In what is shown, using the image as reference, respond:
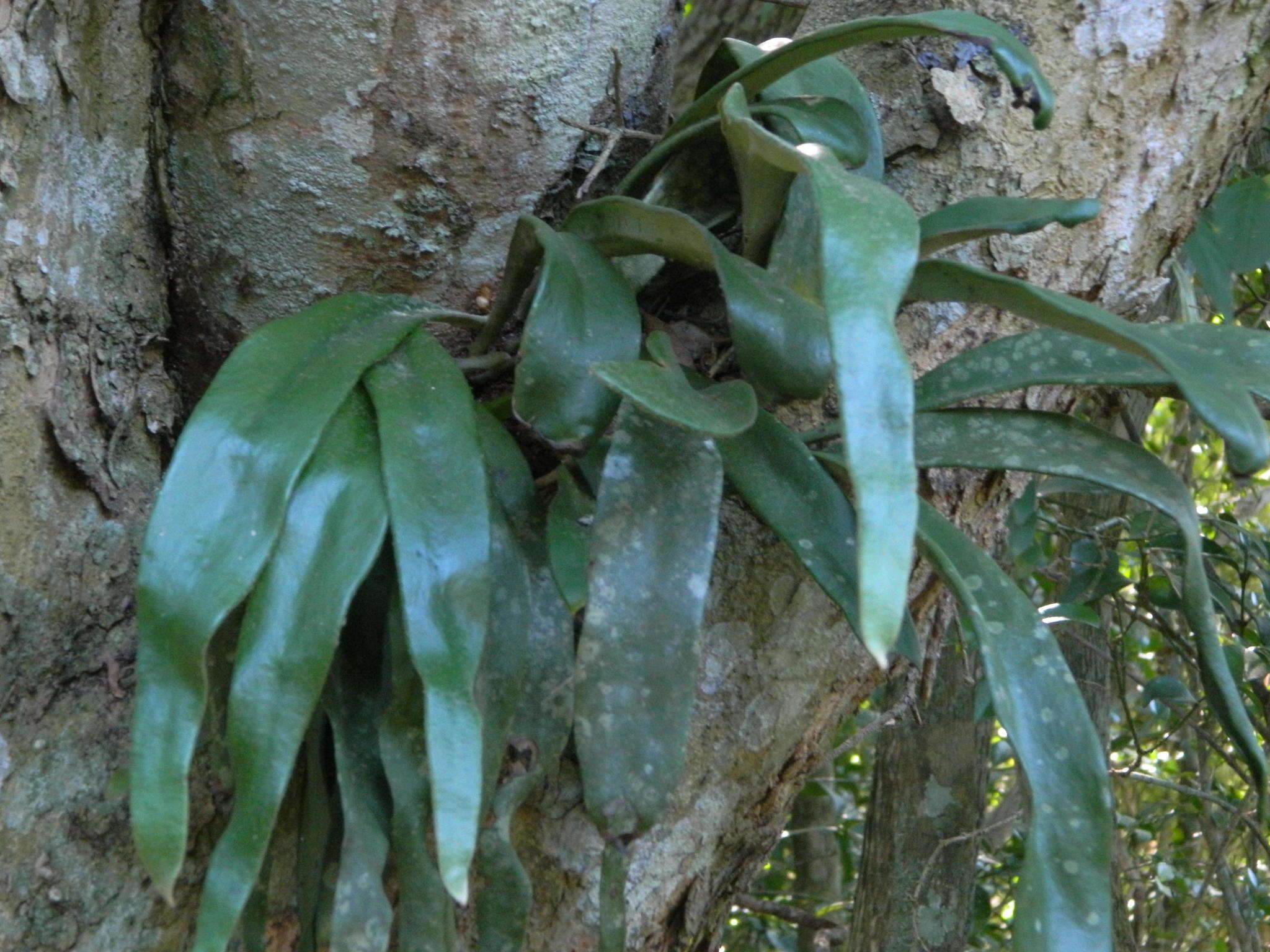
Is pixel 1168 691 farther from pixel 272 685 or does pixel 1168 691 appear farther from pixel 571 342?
pixel 272 685

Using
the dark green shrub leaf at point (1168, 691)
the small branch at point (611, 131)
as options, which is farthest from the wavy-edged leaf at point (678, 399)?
the dark green shrub leaf at point (1168, 691)

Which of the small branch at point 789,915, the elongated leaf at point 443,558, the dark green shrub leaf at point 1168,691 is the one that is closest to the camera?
the elongated leaf at point 443,558

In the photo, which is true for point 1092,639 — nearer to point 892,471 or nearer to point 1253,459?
point 1253,459

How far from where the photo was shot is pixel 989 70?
834 mm

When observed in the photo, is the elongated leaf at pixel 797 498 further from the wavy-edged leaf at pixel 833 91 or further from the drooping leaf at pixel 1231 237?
the drooping leaf at pixel 1231 237

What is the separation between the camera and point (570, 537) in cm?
67

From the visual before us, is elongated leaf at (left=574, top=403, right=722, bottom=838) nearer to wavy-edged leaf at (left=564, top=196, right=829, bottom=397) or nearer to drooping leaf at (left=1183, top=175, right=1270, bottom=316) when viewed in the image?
wavy-edged leaf at (left=564, top=196, right=829, bottom=397)

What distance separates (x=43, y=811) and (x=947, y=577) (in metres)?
0.55

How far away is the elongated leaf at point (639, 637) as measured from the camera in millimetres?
603

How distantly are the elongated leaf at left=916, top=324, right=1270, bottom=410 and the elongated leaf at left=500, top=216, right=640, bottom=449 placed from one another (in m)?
0.21

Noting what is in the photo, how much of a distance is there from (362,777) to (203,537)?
169mm

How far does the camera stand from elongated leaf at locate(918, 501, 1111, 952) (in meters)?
0.59

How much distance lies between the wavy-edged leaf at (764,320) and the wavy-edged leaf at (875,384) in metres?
0.14

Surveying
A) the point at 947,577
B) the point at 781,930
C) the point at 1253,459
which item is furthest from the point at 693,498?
the point at 781,930
